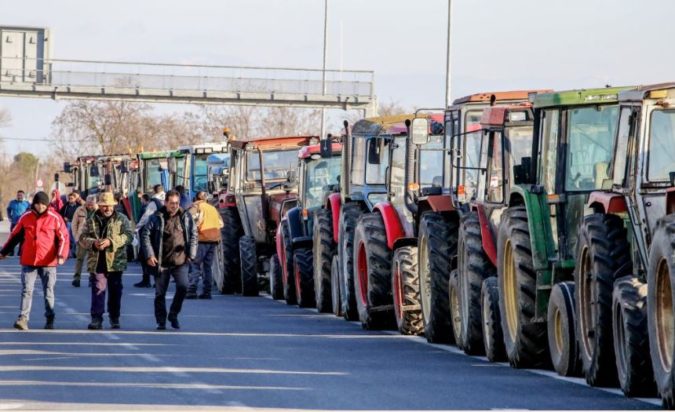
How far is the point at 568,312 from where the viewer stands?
57.1ft

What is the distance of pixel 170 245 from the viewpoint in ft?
84.3

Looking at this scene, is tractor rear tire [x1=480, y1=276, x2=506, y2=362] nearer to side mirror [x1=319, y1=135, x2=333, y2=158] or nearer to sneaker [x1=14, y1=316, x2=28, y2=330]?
sneaker [x1=14, y1=316, x2=28, y2=330]

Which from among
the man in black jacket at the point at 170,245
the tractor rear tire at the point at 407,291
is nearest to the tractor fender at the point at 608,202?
the tractor rear tire at the point at 407,291

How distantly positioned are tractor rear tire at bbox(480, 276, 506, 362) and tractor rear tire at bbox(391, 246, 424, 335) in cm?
370

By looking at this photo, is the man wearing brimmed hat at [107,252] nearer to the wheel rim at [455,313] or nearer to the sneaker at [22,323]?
the sneaker at [22,323]

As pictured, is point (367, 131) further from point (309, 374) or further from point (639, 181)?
point (639, 181)

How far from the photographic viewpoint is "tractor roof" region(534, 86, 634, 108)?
17.6 metres

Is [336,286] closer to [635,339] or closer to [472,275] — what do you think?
[472,275]

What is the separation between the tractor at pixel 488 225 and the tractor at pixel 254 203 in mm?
13053

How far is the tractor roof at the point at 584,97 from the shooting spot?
57.9 ft

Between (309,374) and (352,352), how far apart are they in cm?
320

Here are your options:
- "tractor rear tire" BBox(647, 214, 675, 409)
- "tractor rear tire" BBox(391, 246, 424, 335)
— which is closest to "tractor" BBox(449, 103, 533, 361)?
"tractor rear tire" BBox(391, 246, 424, 335)

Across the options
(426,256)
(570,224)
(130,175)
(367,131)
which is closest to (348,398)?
(570,224)

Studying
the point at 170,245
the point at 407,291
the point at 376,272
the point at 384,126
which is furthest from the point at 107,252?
the point at 407,291
